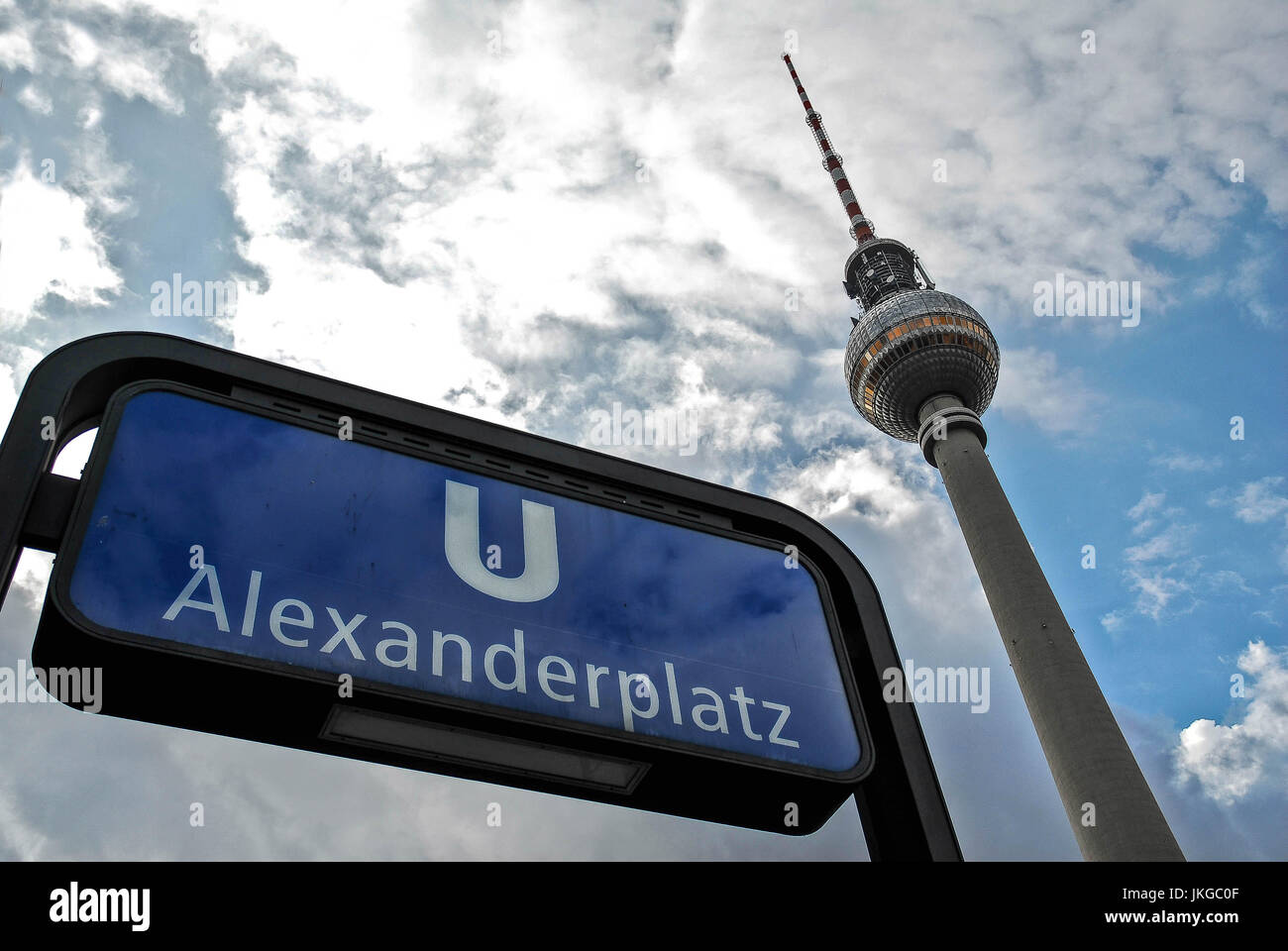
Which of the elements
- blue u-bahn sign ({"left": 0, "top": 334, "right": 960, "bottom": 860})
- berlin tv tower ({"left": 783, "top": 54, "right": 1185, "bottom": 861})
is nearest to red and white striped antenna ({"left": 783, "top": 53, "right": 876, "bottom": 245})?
berlin tv tower ({"left": 783, "top": 54, "right": 1185, "bottom": 861})

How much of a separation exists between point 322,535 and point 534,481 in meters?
0.87

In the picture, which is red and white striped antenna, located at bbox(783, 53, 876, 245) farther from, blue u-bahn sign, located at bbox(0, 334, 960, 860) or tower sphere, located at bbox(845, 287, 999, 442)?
blue u-bahn sign, located at bbox(0, 334, 960, 860)

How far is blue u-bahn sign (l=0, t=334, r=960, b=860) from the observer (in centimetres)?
284

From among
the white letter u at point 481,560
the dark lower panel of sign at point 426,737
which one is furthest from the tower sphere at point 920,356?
the dark lower panel of sign at point 426,737

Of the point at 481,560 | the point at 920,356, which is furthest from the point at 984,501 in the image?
the point at 481,560

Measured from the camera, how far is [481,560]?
341 cm

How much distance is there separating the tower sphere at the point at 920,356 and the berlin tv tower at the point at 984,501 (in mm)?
68

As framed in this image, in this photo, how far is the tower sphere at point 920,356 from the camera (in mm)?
66000

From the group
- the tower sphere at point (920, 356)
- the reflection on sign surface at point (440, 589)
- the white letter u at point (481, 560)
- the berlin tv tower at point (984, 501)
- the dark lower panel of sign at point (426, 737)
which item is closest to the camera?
the dark lower panel of sign at point (426, 737)

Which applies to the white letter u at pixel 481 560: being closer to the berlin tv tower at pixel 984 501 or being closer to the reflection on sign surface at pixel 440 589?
the reflection on sign surface at pixel 440 589

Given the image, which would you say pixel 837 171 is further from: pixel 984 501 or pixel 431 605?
pixel 431 605

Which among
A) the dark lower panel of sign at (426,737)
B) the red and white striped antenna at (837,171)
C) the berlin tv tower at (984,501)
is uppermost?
the red and white striped antenna at (837,171)
